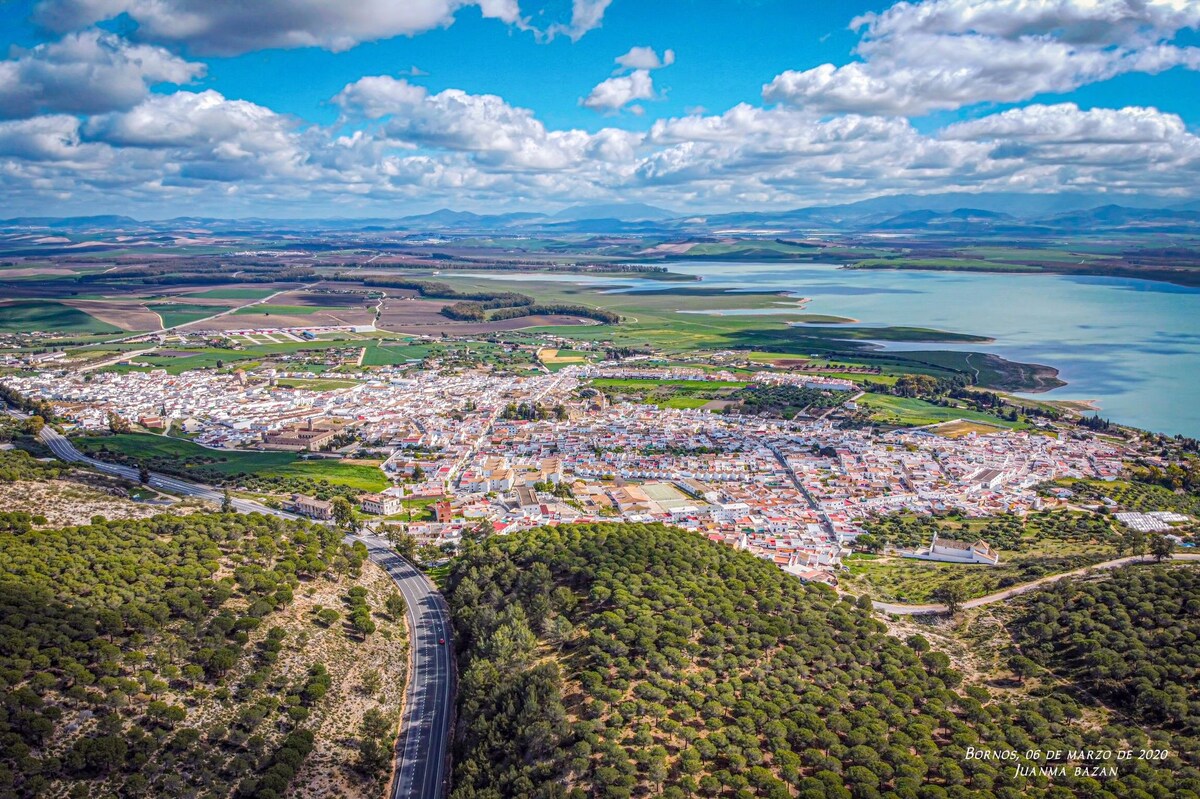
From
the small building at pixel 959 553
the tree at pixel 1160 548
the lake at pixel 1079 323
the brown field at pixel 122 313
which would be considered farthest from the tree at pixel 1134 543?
the brown field at pixel 122 313

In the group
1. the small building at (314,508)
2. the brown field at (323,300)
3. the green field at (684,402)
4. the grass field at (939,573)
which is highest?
the brown field at (323,300)

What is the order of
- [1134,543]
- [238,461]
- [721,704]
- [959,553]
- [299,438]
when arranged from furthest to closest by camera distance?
[299,438] → [238,461] → [959,553] → [1134,543] → [721,704]

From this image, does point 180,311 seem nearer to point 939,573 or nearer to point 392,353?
point 392,353

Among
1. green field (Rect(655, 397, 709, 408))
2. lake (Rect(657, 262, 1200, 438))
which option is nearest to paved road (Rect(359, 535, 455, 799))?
green field (Rect(655, 397, 709, 408))

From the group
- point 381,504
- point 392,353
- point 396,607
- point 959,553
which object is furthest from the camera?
point 392,353

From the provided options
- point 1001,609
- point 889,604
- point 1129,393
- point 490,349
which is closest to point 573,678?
point 889,604

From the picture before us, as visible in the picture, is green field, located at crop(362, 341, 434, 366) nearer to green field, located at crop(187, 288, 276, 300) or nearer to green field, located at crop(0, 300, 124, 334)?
green field, located at crop(0, 300, 124, 334)

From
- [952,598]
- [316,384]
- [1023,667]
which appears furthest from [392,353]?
[1023,667]

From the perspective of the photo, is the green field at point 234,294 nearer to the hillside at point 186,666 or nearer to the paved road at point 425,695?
the hillside at point 186,666
